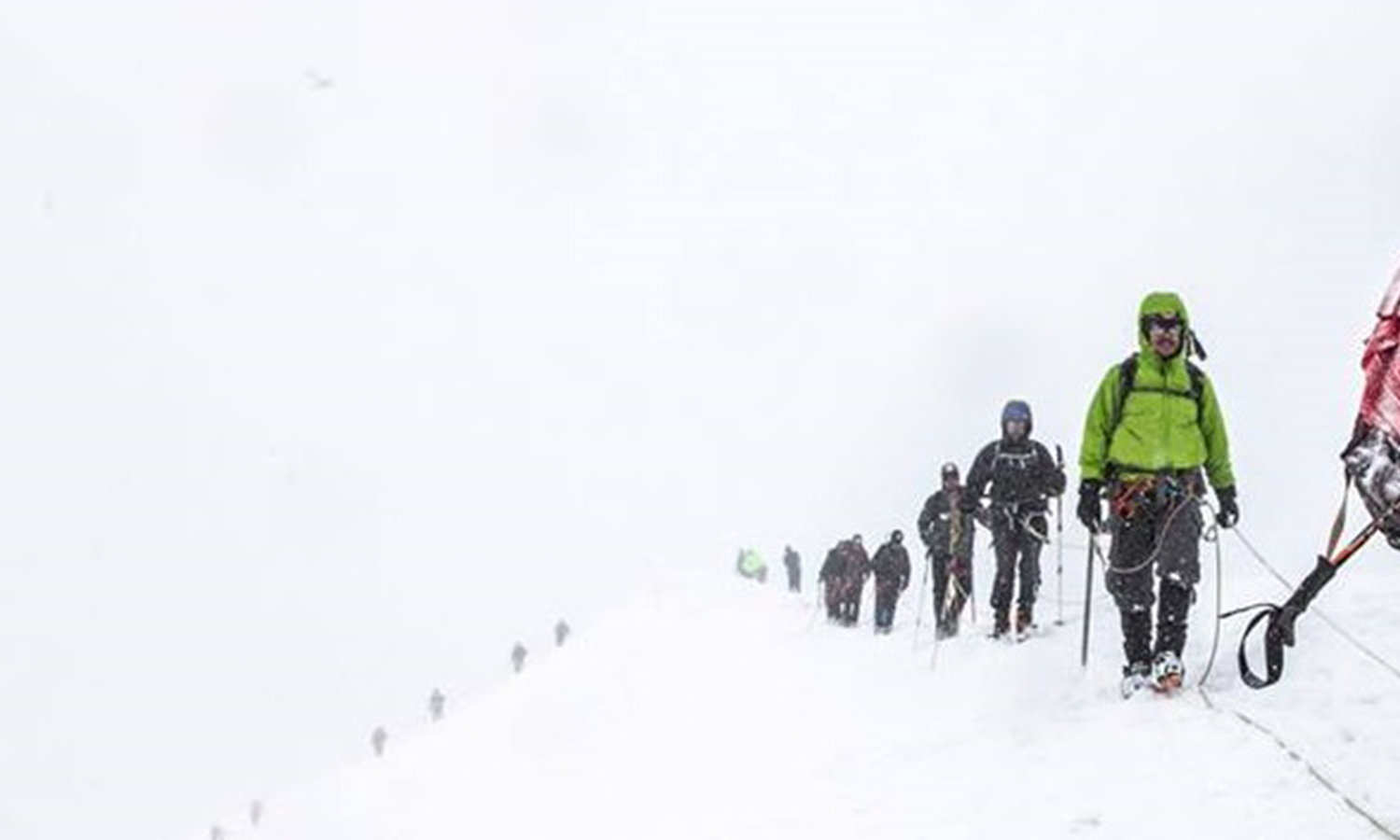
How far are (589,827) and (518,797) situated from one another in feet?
18.1

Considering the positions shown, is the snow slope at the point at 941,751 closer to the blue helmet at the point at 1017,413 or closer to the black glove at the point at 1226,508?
the black glove at the point at 1226,508

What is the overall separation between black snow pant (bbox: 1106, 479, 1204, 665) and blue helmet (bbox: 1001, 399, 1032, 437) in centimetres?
457

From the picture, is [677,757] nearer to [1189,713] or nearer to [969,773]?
[969,773]

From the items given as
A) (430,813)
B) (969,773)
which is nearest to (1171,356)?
(969,773)

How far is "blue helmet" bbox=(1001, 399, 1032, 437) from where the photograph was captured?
13703mm

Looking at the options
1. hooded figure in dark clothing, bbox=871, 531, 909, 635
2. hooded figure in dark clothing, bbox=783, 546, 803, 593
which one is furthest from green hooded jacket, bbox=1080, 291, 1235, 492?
hooded figure in dark clothing, bbox=783, 546, 803, 593

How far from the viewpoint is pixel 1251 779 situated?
6.91 meters

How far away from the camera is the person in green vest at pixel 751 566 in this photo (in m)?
44.1

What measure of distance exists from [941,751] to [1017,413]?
16.5 feet

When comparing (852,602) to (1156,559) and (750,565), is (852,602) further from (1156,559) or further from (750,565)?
(750,565)

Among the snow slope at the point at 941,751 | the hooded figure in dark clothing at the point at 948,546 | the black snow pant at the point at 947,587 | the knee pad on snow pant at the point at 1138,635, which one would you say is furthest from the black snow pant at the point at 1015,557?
the knee pad on snow pant at the point at 1138,635

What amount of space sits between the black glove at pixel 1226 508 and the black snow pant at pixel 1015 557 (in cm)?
463

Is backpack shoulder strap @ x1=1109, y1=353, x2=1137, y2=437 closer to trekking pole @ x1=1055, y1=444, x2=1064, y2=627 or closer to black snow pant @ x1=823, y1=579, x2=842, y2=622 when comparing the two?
trekking pole @ x1=1055, y1=444, x2=1064, y2=627

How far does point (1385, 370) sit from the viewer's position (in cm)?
538
